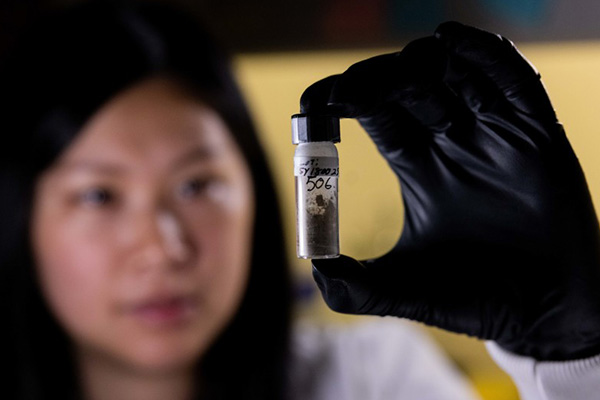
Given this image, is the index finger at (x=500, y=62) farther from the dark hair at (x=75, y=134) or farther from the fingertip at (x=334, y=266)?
the dark hair at (x=75, y=134)

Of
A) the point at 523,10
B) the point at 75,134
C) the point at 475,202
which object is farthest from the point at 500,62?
the point at 523,10

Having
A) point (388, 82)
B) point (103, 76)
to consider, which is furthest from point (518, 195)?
point (103, 76)

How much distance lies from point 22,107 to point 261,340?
2.04ft

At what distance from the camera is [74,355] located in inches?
51.8

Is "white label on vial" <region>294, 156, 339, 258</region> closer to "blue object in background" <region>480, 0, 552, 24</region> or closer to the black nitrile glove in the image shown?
the black nitrile glove

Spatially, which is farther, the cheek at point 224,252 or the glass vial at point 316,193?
the cheek at point 224,252

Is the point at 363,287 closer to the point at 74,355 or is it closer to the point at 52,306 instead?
the point at 52,306

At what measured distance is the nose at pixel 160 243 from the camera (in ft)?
3.30

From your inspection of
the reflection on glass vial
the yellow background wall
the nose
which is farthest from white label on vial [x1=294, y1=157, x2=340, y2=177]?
the yellow background wall

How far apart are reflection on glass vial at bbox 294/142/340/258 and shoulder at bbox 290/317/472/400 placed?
94 centimetres

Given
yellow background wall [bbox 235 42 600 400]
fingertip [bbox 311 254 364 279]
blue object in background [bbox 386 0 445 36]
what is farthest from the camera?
yellow background wall [bbox 235 42 600 400]

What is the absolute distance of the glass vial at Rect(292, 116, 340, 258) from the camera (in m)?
0.49

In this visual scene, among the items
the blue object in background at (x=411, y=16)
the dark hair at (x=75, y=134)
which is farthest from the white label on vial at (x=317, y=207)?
the blue object in background at (x=411, y=16)

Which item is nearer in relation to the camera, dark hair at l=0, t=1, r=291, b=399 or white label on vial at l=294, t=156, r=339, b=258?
white label on vial at l=294, t=156, r=339, b=258
